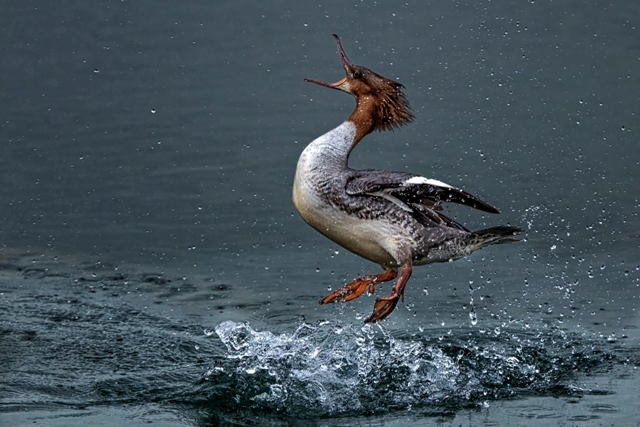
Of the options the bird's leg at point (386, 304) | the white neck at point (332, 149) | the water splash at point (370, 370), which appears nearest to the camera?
the water splash at point (370, 370)

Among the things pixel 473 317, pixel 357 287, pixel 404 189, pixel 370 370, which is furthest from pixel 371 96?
pixel 370 370

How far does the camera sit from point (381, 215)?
26.3ft

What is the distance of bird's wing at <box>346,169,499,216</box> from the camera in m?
7.84

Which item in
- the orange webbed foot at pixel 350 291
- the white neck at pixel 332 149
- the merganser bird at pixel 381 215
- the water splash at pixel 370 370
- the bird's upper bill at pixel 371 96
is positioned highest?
the bird's upper bill at pixel 371 96

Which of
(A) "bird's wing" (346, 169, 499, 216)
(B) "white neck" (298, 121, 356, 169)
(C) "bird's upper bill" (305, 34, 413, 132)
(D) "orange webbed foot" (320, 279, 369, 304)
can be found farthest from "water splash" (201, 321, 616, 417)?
(C) "bird's upper bill" (305, 34, 413, 132)

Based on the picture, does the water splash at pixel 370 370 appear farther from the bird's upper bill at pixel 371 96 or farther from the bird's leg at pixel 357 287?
the bird's upper bill at pixel 371 96

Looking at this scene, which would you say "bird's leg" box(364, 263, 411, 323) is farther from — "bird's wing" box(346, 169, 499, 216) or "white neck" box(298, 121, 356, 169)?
"white neck" box(298, 121, 356, 169)

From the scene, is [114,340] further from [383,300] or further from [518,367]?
[518,367]

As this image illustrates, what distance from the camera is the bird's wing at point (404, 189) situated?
7.84 meters

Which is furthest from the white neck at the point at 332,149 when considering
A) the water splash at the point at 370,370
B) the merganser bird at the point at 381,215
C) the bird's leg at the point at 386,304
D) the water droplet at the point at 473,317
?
the water droplet at the point at 473,317

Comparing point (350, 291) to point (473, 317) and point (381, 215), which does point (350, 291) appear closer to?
point (381, 215)

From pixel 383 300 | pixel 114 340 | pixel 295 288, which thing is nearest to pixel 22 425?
pixel 114 340

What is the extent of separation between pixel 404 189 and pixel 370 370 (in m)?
1.17

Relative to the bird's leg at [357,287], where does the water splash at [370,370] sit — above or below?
below
